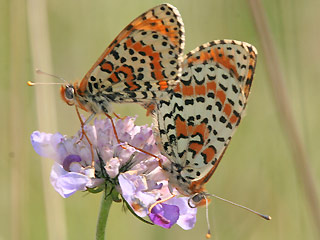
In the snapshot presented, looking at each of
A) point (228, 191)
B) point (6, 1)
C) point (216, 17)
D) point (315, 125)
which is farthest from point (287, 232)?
point (6, 1)

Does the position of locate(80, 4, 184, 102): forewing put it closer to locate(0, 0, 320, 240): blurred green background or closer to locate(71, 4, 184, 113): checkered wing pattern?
Answer: locate(71, 4, 184, 113): checkered wing pattern

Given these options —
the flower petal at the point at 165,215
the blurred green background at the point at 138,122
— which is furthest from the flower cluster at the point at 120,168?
the blurred green background at the point at 138,122

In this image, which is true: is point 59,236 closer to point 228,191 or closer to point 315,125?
point 228,191

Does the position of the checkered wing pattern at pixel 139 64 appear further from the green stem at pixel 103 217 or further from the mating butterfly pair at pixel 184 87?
the green stem at pixel 103 217

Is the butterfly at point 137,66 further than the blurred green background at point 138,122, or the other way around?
the blurred green background at point 138,122

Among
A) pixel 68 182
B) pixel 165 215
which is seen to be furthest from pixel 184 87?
pixel 68 182

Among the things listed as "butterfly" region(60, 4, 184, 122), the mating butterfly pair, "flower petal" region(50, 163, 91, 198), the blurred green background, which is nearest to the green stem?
"flower petal" region(50, 163, 91, 198)

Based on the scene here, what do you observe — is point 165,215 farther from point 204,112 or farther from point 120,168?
point 204,112
